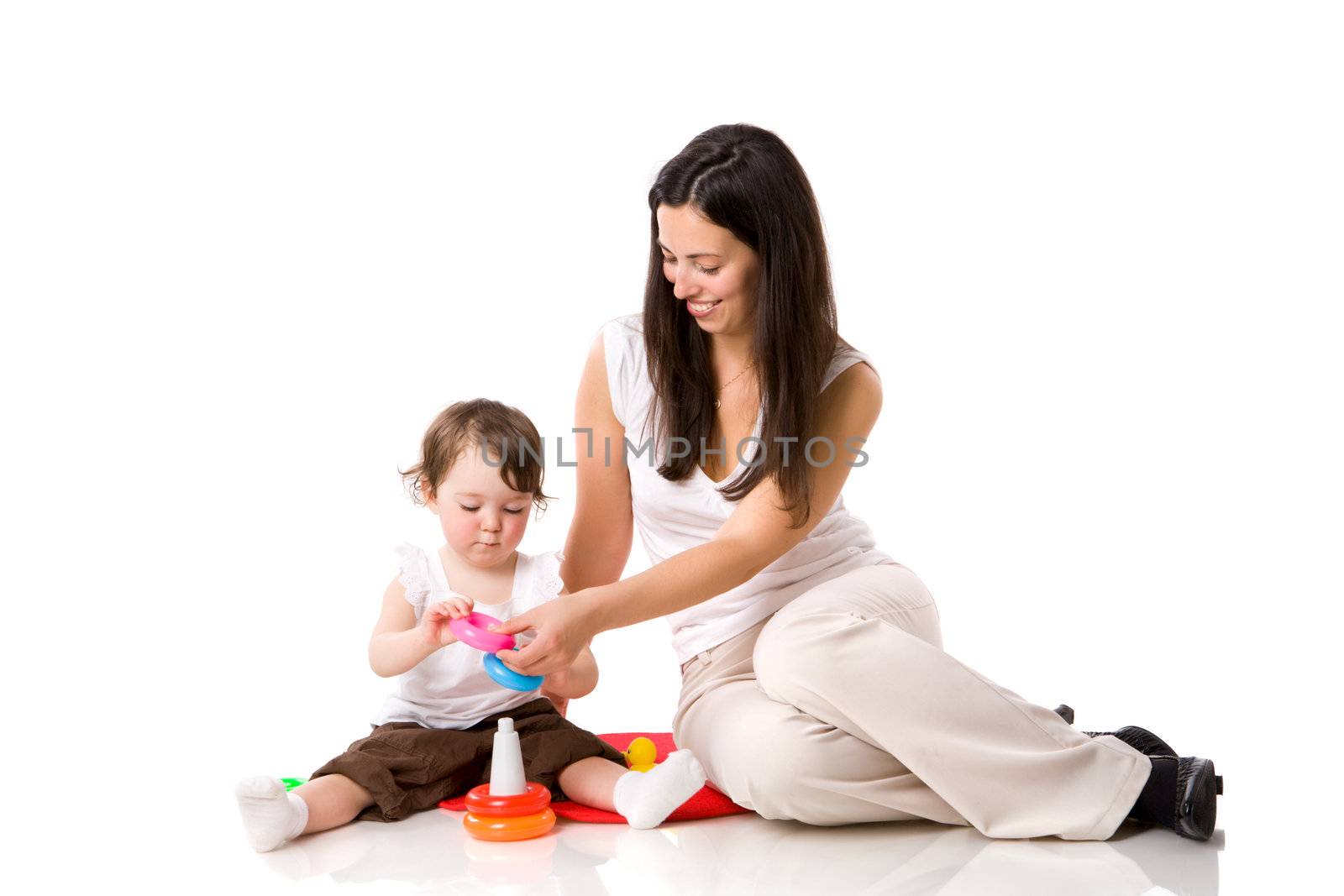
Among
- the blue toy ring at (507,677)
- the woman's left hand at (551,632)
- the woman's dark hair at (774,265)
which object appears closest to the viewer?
the woman's left hand at (551,632)

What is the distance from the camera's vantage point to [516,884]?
2.13 metres

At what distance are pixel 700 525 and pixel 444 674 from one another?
564 millimetres

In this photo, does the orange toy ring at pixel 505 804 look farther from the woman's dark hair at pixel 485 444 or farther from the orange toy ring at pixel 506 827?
the woman's dark hair at pixel 485 444

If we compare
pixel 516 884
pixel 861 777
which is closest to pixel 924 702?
pixel 861 777

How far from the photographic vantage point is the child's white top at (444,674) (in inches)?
102

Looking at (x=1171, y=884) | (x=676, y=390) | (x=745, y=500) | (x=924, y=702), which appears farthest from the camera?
(x=676, y=390)

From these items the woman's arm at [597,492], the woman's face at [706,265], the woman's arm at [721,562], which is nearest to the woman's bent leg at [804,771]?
the woman's arm at [721,562]

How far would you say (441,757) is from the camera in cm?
255

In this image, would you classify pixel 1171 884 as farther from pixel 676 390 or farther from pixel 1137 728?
pixel 676 390

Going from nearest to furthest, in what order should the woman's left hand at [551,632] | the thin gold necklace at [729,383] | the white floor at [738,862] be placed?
the white floor at [738,862], the woman's left hand at [551,632], the thin gold necklace at [729,383]

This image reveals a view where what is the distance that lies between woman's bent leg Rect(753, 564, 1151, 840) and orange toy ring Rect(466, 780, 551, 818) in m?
0.39

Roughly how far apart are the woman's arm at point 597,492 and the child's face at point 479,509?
0.59 ft

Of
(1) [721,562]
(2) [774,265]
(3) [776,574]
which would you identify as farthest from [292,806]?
(2) [774,265]

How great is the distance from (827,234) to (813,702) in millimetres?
871
